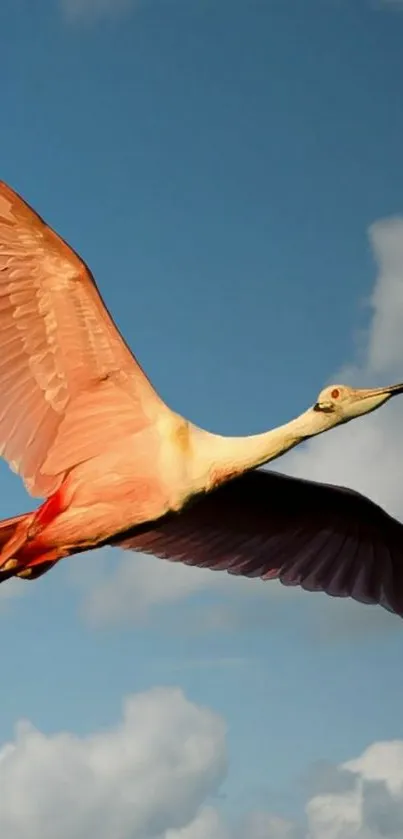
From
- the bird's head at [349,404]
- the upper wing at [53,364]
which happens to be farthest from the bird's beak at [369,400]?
the upper wing at [53,364]

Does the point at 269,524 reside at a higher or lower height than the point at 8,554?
higher

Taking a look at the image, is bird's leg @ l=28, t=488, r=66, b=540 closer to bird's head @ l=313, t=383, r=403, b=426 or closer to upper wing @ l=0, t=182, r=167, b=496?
upper wing @ l=0, t=182, r=167, b=496

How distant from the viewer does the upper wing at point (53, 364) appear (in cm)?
1270

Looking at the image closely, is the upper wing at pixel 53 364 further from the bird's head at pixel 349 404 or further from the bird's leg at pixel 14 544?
the bird's head at pixel 349 404

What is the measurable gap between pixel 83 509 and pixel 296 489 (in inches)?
144

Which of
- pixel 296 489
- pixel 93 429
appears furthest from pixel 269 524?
pixel 93 429

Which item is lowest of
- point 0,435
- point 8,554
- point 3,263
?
point 8,554

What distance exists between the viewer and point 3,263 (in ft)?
42.1

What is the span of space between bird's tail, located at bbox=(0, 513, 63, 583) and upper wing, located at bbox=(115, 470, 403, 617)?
2554 millimetres

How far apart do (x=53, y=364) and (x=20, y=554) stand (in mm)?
1563

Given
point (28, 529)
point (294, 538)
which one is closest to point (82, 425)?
point (28, 529)

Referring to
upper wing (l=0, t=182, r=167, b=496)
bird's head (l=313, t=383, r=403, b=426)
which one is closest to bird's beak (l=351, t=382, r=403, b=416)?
bird's head (l=313, t=383, r=403, b=426)

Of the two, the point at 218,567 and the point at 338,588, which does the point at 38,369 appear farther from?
the point at 338,588

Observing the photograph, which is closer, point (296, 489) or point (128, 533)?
point (128, 533)
